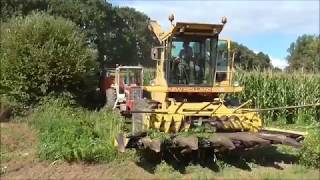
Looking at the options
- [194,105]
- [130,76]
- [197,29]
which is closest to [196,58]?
[197,29]

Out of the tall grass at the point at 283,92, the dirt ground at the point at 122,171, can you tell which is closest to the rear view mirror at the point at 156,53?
the dirt ground at the point at 122,171

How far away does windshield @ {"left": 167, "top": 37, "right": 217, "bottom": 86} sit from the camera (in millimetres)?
13711

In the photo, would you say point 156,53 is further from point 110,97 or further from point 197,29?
point 110,97

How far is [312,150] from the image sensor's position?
11.2 meters

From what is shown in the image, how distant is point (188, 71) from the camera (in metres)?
13.8

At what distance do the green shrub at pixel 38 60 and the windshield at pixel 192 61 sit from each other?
8.16 m

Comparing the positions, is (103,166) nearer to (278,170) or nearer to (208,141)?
(208,141)

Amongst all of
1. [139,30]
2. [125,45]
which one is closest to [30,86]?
[125,45]

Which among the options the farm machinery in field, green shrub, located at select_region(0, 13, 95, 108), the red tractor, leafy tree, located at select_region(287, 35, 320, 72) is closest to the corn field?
the red tractor

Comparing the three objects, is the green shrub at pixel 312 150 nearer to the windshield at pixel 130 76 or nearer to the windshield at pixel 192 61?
the windshield at pixel 192 61

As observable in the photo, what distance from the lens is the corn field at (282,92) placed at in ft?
69.6

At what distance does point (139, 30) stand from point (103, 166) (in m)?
54.8

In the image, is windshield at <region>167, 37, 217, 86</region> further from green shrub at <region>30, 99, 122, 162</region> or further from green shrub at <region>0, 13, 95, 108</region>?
green shrub at <region>0, 13, 95, 108</region>

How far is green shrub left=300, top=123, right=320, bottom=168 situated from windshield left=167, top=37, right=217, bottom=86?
338 centimetres
